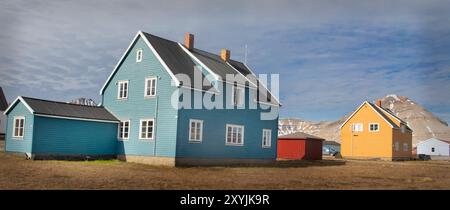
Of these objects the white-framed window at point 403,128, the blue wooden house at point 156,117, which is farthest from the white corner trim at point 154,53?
the white-framed window at point 403,128

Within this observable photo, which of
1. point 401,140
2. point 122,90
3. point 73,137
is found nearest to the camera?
point 73,137

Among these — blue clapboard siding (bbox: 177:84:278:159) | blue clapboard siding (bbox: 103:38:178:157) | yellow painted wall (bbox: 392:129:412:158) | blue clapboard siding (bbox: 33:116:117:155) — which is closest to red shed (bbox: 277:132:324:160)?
blue clapboard siding (bbox: 177:84:278:159)

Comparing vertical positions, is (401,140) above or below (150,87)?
below

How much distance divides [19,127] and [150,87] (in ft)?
31.1

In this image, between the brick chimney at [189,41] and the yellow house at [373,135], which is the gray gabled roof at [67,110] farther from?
the yellow house at [373,135]

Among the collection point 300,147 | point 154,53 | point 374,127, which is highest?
point 154,53

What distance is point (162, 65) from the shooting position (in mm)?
33438

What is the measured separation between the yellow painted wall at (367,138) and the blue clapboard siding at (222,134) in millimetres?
30574

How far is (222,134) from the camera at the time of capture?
35438 millimetres

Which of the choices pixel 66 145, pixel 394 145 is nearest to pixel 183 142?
pixel 66 145

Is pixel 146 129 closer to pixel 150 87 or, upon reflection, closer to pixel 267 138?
pixel 150 87

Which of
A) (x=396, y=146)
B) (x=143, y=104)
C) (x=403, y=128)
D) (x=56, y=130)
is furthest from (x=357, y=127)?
(x=56, y=130)

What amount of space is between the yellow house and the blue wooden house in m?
32.9

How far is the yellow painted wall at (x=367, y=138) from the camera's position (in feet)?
217
